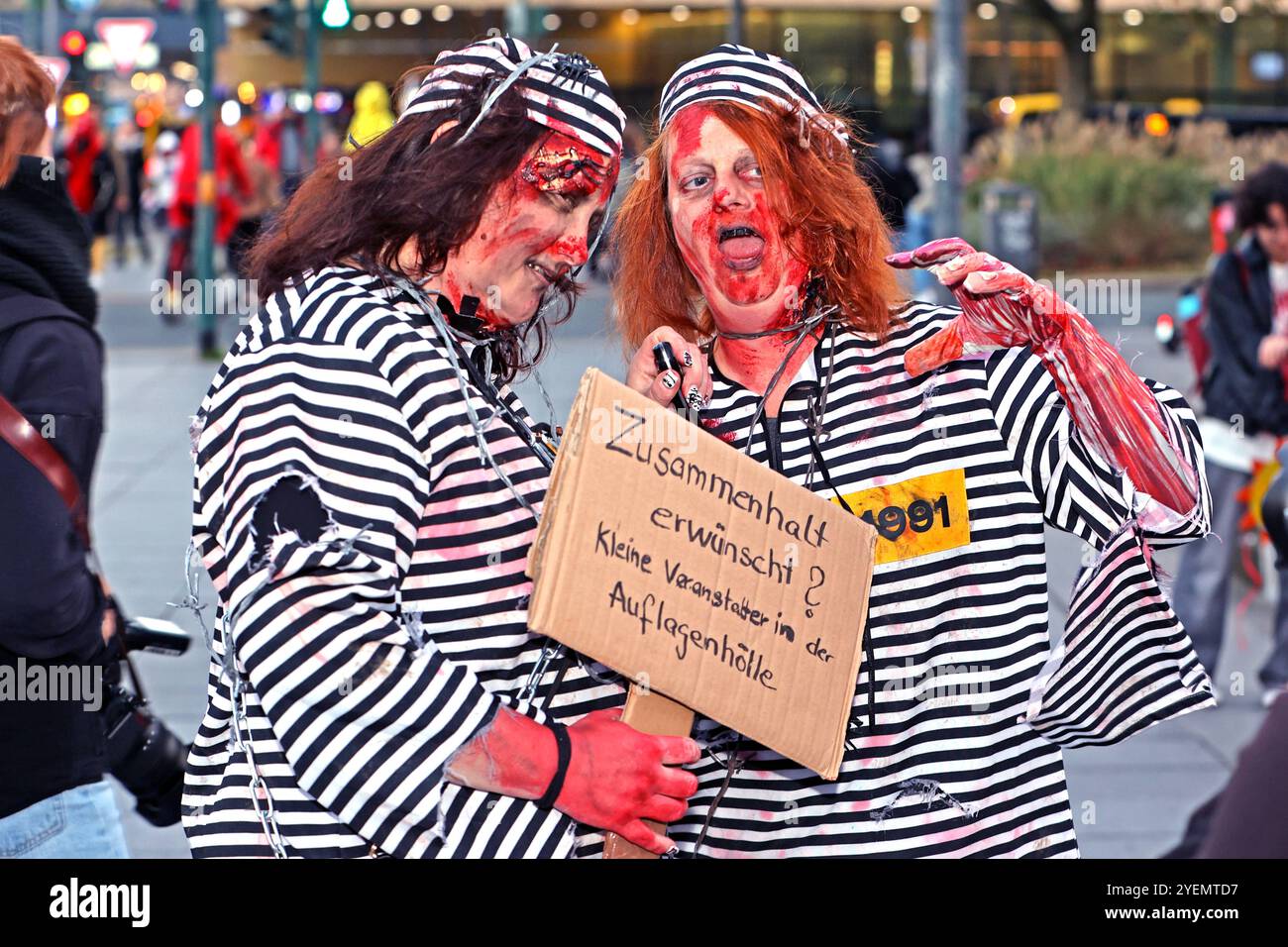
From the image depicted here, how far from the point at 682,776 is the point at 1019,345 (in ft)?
2.59

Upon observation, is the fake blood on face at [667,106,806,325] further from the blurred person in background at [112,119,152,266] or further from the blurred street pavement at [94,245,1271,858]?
the blurred person in background at [112,119,152,266]

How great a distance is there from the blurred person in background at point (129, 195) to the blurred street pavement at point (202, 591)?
8.22 meters

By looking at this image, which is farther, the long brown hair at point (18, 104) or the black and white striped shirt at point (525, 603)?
the long brown hair at point (18, 104)

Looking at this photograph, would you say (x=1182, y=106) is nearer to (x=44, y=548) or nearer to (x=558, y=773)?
(x=44, y=548)

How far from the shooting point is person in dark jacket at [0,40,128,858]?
2449 mm

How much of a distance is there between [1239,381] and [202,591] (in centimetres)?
424

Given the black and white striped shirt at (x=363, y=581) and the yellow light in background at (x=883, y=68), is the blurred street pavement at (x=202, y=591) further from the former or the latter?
the yellow light in background at (x=883, y=68)

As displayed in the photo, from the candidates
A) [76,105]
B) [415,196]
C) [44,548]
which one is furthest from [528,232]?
[76,105]

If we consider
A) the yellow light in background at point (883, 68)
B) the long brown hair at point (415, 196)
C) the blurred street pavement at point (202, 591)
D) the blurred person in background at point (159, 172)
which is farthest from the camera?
the yellow light in background at point (883, 68)

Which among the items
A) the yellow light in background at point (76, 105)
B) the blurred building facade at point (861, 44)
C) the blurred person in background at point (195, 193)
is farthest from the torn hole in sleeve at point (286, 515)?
the blurred building facade at point (861, 44)

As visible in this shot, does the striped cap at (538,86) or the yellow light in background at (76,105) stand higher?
the yellow light in background at (76,105)

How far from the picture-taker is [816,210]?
2463 millimetres

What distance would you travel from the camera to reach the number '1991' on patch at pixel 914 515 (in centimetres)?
226

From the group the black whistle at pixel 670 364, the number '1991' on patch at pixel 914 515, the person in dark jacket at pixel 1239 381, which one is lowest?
the person in dark jacket at pixel 1239 381
